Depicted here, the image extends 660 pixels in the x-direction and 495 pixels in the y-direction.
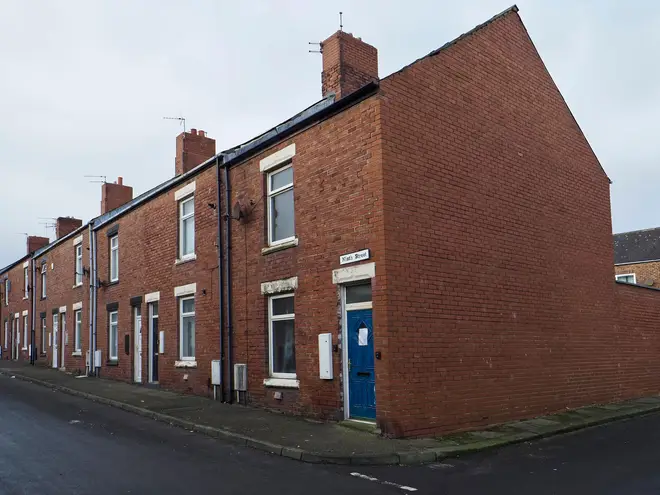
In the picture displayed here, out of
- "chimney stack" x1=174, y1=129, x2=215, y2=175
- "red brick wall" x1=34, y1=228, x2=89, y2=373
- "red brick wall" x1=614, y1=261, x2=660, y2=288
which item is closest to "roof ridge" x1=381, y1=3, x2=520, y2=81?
"chimney stack" x1=174, y1=129, x2=215, y2=175

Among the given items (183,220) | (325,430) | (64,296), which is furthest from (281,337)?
(64,296)

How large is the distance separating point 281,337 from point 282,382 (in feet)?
3.44

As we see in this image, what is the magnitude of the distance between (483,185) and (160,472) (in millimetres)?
8413

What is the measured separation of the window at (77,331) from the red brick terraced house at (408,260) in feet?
24.4

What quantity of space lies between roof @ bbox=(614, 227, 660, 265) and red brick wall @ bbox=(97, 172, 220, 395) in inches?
1072

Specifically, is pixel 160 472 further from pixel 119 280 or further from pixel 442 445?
pixel 119 280

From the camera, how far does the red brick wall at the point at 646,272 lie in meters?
33.1

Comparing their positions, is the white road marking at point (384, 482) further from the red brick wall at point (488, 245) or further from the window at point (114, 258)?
the window at point (114, 258)

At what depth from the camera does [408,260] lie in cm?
1112

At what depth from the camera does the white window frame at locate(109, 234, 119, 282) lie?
871 inches

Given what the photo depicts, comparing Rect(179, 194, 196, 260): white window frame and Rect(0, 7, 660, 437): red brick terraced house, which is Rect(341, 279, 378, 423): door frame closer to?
Rect(0, 7, 660, 437): red brick terraced house

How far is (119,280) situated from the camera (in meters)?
21.4

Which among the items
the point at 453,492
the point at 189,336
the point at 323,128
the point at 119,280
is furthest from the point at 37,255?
the point at 453,492

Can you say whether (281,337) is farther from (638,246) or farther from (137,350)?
(638,246)
